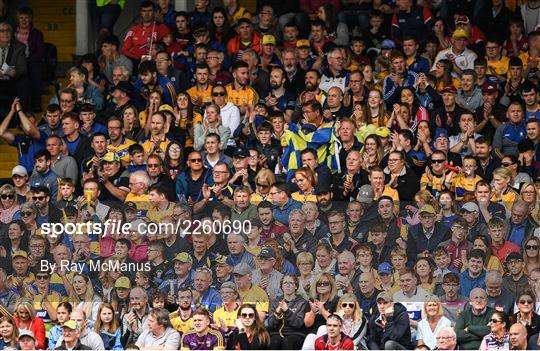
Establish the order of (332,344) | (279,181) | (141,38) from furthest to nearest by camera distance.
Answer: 1. (141,38)
2. (279,181)
3. (332,344)

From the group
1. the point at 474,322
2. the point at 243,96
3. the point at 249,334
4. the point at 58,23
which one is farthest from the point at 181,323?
the point at 58,23

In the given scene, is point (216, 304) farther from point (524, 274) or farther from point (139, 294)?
point (524, 274)

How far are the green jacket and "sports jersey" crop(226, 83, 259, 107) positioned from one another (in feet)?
18.2

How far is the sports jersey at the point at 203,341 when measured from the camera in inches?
776

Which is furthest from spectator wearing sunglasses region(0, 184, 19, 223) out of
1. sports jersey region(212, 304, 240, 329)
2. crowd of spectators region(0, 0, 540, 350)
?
sports jersey region(212, 304, 240, 329)

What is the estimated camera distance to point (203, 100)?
2452cm

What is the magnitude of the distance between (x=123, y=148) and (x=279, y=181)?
2.54 meters

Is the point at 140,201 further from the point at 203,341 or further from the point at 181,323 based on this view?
the point at 203,341

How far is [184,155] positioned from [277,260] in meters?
3.87

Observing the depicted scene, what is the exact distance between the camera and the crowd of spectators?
64.7 ft

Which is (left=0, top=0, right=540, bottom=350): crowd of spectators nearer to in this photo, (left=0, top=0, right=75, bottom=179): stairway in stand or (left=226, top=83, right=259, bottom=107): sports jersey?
(left=226, top=83, right=259, bottom=107): sports jersey

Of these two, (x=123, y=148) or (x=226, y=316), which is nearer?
(x=226, y=316)

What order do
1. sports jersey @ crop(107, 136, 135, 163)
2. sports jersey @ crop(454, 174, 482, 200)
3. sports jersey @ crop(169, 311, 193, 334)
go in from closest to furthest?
sports jersey @ crop(169, 311, 193, 334) → sports jersey @ crop(454, 174, 482, 200) → sports jersey @ crop(107, 136, 135, 163)

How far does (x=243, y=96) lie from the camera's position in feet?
79.7
